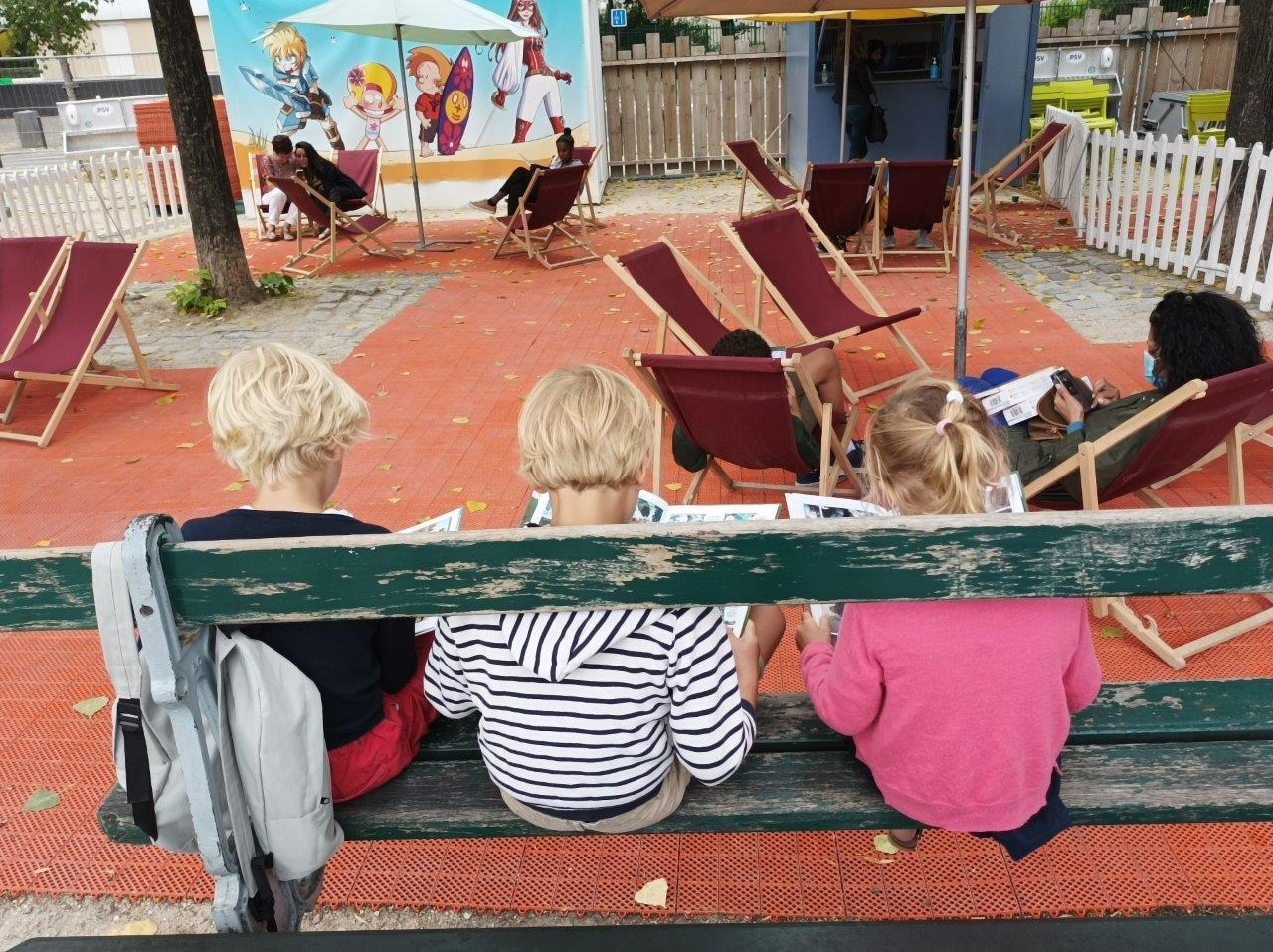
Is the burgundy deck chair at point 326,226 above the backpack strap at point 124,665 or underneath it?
underneath

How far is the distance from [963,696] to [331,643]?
1.10 meters

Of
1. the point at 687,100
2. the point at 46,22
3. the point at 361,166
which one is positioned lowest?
the point at 361,166

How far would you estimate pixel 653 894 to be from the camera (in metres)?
2.38

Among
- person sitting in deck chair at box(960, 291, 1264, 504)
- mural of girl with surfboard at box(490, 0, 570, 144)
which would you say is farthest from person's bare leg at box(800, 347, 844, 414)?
mural of girl with surfboard at box(490, 0, 570, 144)

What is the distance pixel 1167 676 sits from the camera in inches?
119

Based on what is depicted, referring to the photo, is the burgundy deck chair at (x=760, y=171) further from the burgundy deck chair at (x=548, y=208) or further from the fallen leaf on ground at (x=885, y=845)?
the fallen leaf on ground at (x=885, y=845)

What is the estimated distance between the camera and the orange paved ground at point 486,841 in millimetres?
2355

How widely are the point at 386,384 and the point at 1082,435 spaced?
14.1 feet

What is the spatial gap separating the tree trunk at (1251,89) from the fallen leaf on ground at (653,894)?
7186 millimetres

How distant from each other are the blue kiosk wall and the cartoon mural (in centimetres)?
298

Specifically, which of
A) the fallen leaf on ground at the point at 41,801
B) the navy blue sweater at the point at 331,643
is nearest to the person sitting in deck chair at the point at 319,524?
the navy blue sweater at the point at 331,643

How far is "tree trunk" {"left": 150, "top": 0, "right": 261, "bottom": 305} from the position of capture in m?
7.55

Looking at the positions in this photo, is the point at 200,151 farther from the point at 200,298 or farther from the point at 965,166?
the point at 965,166

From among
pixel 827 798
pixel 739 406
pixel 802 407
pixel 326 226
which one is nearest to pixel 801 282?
pixel 802 407
